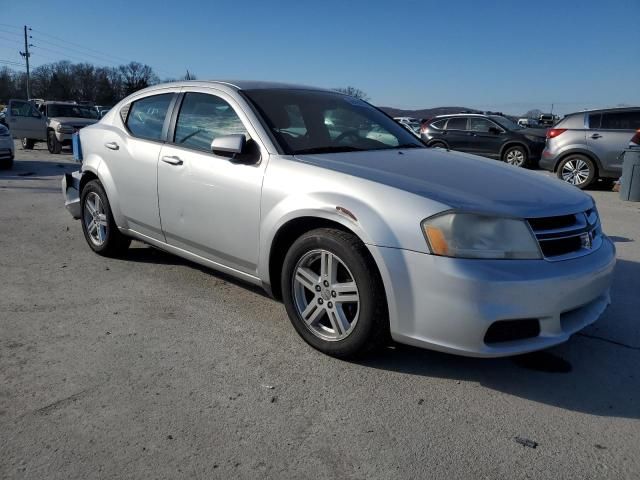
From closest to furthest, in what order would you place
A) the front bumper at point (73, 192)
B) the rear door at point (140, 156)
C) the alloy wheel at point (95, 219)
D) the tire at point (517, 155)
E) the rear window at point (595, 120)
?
1. the rear door at point (140, 156)
2. the alloy wheel at point (95, 219)
3. the front bumper at point (73, 192)
4. the rear window at point (595, 120)
5. the tire at point (517, 155)

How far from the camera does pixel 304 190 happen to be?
3262 mm

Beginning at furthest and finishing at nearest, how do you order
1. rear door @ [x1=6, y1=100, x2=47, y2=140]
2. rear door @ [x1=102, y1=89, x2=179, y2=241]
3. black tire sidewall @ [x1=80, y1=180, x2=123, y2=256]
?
rear door @ [x1=6, y1=100, x2=47, y2=140] < black tire sidewall @ [x1=80, y1=180, x2=123, y2=256] < rear door @ [x1=102, y1=89, x2=179, y2=241]

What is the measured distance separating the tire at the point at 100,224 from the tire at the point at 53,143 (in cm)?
1368

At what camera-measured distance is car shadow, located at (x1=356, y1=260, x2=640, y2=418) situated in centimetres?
284

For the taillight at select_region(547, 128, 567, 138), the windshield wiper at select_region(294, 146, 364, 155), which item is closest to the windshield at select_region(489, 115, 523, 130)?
the taillight at select_region(547, 128, 567, 138)

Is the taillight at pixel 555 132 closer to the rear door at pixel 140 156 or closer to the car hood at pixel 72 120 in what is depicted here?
the rear door at pixel 140 156

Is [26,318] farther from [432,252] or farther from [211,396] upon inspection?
[432,252]

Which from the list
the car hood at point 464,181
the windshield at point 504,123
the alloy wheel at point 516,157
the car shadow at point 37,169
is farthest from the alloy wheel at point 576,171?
the car shadow at point 37,169

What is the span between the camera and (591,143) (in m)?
11.4

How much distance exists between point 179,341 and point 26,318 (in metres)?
1.17

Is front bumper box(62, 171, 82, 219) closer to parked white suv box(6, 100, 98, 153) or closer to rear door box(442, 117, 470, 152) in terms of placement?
rear door box(442, 117, 470, 152)

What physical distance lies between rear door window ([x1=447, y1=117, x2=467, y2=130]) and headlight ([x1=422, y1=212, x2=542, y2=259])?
46.1 feet

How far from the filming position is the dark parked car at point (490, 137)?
15.4 metres

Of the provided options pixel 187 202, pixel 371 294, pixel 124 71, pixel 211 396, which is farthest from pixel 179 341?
pixel 124 71
